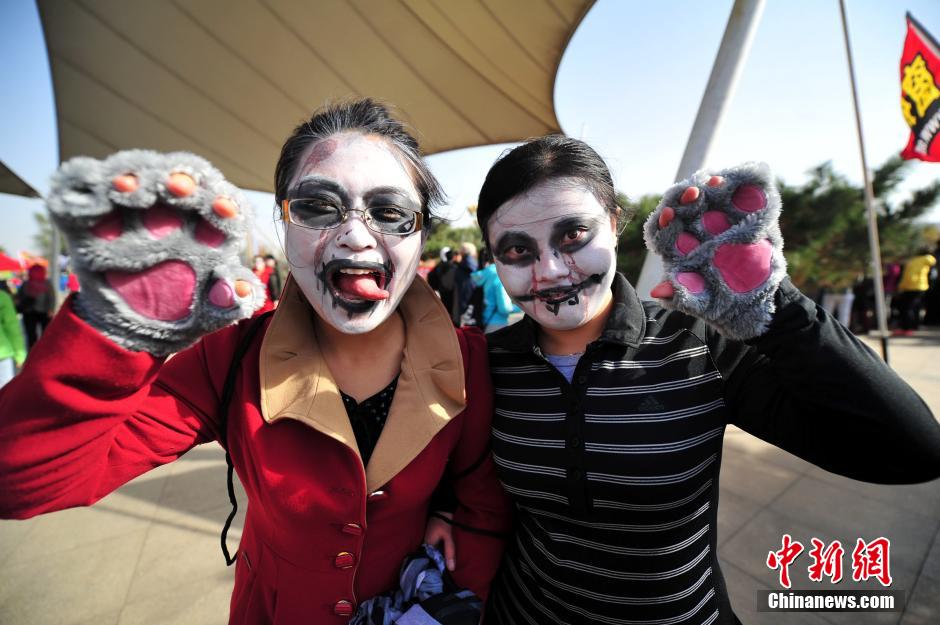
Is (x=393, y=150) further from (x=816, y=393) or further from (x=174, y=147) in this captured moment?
(x=174, y=147)

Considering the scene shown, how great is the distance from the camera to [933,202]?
11367 millimetres

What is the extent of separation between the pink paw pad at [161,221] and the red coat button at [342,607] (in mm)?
981

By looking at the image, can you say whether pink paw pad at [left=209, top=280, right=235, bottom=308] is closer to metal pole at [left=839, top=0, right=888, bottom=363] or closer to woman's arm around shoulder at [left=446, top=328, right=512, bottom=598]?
woman's arm around shoulder at [left=446, top=328, right=512, bottom=598]

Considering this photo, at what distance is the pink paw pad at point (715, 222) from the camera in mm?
866

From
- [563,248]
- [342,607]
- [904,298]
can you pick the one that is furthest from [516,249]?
[904,298]

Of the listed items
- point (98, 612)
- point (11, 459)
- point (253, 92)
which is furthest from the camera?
point (253, 92)

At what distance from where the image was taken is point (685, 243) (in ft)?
2.97

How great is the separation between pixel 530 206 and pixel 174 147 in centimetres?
637

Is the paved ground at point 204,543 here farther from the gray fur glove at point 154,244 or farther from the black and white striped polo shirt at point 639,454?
the gray fur glove at point 154,244

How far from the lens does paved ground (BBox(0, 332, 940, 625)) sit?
207 centimetres

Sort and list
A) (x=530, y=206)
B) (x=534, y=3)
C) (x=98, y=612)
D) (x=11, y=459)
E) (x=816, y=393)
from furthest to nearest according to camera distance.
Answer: (x=534, y=3) < (x=98, y=612) < (x=530, y=206) < (x=816, y=393) < (x=11, y=459)

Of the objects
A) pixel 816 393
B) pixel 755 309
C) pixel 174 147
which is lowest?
pixel 816 393

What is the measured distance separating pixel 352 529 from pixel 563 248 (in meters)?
0.91

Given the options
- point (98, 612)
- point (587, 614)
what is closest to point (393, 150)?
point (587, 614)
